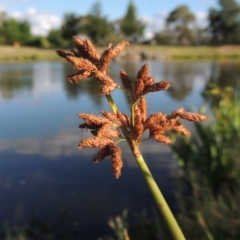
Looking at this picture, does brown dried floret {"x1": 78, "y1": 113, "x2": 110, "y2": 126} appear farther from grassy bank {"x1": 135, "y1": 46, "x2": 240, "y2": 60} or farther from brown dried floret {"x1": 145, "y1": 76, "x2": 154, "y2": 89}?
grassy bank {"x1": 135, "y1": 46, "x2": 240, "y2": 60}

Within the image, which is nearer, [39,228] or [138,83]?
[138,83]

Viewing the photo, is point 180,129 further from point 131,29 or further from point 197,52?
point 197,52

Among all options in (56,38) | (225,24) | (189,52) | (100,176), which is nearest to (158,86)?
(100,176)

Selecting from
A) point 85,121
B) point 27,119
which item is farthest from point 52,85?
point 85,121

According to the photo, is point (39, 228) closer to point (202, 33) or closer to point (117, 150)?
point (117, 150)

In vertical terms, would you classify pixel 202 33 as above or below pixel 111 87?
below

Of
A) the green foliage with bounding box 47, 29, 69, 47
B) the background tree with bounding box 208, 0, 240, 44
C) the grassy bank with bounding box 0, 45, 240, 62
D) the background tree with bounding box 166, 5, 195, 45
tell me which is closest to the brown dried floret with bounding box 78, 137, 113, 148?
the green foliage with bounding box 47, 29, 69, 47

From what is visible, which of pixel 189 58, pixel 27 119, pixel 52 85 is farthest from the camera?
pixel 189 58
